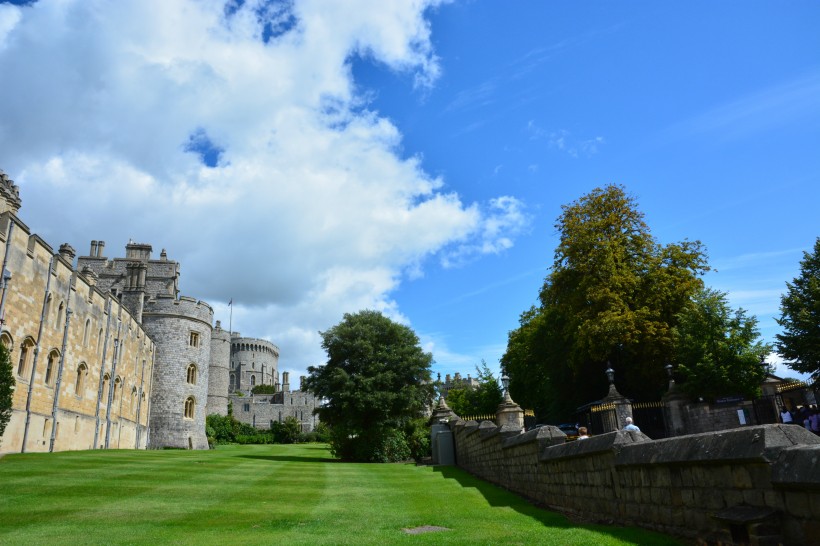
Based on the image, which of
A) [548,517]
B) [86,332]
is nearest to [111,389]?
[86,332]

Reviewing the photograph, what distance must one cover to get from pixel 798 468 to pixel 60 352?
94.1 ft

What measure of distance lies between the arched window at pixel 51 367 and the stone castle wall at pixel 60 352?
4 centimetres

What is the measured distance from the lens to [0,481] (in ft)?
41.5

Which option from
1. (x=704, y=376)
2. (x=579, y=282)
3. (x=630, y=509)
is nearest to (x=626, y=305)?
(x=579, y=282)

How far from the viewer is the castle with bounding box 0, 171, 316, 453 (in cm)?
2225

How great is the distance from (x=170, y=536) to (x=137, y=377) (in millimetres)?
33689

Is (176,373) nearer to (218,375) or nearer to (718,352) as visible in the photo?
(218,375)

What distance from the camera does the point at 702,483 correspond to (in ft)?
19.3

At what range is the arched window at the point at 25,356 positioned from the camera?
22.5 m

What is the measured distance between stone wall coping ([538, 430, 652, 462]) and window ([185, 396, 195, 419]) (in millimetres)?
39355

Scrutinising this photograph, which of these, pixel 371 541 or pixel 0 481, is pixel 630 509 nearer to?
pixel 371 541

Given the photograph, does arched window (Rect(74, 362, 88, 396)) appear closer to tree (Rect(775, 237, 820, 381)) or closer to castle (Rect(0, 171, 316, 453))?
castle (Rect(0, 171, 316, 453))

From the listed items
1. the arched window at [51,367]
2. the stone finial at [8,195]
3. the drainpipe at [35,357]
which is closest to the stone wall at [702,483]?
the drainpipe at [35,357]

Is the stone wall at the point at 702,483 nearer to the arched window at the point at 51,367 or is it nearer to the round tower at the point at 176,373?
the arched window at the point at 51,367
